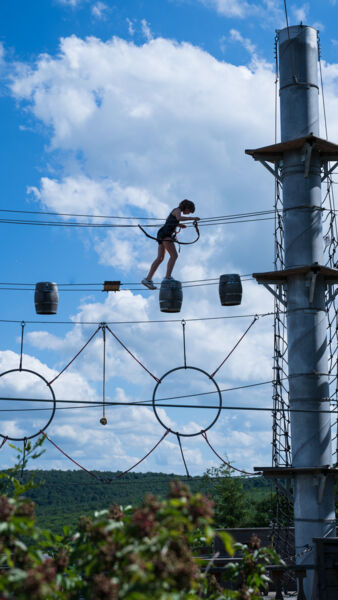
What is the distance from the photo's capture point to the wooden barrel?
468 inches

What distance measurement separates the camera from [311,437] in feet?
39.4

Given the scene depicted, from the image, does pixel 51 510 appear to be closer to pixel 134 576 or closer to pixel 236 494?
pixel 236 494

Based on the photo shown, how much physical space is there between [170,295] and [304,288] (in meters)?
2.26

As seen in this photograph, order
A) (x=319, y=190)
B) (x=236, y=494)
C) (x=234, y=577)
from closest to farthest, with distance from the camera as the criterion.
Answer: (x=234, y=577)
(x=319, y=190)
(x=236, y=494)

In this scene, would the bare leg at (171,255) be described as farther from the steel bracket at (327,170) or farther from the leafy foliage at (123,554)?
the leafy foliage at (123,554)

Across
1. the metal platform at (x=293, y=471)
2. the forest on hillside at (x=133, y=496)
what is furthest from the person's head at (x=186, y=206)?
the forest on hillside at (x=133, y=496)

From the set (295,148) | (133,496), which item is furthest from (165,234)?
(133,496)

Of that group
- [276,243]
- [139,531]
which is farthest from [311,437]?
[139,531]

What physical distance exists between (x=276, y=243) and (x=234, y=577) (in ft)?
28.1

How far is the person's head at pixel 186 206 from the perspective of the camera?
11.8 m

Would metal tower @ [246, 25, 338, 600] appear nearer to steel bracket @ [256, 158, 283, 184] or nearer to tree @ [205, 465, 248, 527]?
steel bracket @ [256, 158, 283, 184]

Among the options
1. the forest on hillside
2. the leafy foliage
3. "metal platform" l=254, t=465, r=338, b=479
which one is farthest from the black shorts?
the forest on hillside

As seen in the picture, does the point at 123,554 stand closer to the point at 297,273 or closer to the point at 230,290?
the point at 230,290

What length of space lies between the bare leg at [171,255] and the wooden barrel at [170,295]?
10.5 inches
